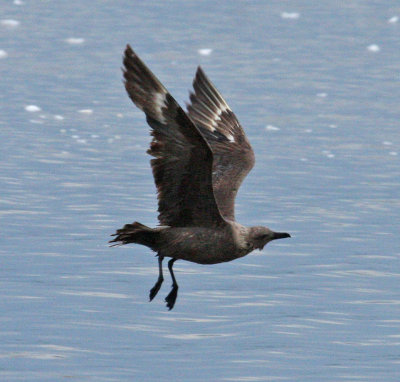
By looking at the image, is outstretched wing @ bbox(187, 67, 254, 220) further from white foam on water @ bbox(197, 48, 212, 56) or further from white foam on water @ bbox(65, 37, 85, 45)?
white foam on water @ bbox(65, 37, 85, 45)

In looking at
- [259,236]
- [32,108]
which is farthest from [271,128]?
[259,236]

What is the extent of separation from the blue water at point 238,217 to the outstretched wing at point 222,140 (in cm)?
108

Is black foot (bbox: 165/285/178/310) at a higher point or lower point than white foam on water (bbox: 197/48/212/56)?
higher

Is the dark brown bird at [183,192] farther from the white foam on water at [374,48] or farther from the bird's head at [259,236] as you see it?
the white foam on water at [374,48]

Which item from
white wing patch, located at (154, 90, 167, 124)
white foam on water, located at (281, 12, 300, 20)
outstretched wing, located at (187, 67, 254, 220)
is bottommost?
white foam on water, located at (281, 12, 300, 20)

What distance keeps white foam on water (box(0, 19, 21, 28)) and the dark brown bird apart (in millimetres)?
20549

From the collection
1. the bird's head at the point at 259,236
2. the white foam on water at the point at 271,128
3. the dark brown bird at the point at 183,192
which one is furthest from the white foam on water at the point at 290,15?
the bird's head at the point at 259,236

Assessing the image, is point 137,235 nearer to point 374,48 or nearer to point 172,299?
point 172,299

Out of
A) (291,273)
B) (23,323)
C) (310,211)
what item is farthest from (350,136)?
(23,323)

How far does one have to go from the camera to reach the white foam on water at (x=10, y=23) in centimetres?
3120

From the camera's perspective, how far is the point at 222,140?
470 inches

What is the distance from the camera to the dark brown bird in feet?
30.1

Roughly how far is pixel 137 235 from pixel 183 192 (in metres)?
0.48

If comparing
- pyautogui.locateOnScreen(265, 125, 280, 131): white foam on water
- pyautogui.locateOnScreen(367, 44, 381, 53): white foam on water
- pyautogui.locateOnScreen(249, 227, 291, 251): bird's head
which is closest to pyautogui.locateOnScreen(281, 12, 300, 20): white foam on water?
pyautogui.locateOnScreen(367, 44, 381, 53): white foam on water
